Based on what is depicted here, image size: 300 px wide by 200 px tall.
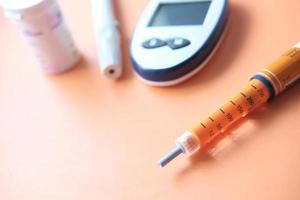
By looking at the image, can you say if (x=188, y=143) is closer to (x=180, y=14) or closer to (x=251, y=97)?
(x=251, y=97)

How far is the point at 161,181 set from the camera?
1.13 ft

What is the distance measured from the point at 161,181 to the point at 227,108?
84mm

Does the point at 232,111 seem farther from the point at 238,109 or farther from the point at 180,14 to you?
the point at 180,14

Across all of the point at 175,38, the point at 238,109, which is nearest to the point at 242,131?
the point at 238,109

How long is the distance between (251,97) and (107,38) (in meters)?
0.18

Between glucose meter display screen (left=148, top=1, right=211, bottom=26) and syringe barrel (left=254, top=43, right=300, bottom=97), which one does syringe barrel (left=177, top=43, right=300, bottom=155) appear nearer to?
syringe barrel (left=254, top=43, right=300, bottom=97)

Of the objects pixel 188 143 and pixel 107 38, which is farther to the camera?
pixel 107 38

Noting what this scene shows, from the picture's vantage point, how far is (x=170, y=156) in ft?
1.16

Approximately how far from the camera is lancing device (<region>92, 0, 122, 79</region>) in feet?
1.47

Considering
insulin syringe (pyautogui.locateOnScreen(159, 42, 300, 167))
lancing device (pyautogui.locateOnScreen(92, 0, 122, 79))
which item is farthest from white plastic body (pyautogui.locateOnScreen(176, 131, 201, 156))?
lancing device (pyautogui.locateOnScreen(92, 0, 122, 79))

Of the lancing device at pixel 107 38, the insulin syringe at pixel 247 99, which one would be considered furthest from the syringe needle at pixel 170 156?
the lancing device at pixel 107 38

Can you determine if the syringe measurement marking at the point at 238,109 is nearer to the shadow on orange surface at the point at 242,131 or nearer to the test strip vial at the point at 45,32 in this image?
the shadow on orange surface at the point at 242,131

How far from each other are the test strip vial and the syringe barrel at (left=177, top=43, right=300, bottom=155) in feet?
0.59

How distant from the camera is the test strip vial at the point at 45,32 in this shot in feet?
1.35
